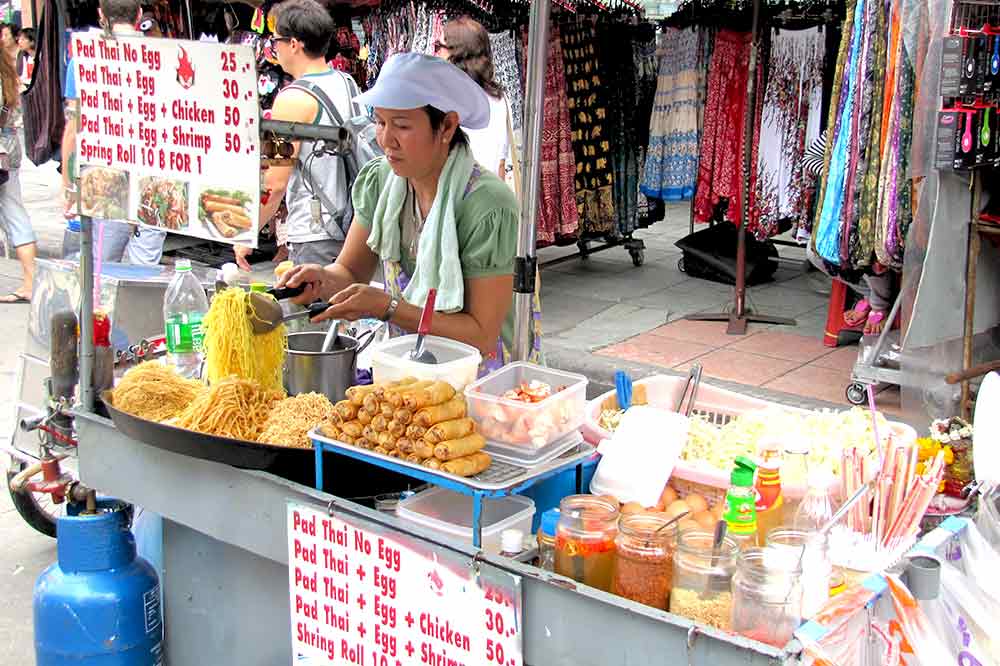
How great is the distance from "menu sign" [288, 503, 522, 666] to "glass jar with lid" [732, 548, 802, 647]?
451 mm

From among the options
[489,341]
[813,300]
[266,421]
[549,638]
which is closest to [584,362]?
[813,300]

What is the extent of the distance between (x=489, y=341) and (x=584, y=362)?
3.81 m

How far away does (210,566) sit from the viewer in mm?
3074

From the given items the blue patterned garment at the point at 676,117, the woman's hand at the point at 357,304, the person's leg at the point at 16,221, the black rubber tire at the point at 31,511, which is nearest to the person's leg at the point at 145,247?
the black rubber tire at the point at 31,511

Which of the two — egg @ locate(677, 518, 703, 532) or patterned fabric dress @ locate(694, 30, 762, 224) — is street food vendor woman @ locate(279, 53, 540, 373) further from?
patterned fabric dress @ locate(694, 30, 762, 224)

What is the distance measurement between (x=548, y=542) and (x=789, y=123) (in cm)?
541

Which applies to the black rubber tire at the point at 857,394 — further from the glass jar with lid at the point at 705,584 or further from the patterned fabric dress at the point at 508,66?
the glass jar with lid at the point at 705,584

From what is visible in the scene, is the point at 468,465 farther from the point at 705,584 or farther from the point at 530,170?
the point at 530,170

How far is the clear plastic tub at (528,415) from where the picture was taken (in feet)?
7.91

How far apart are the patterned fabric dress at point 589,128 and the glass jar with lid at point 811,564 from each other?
608cm

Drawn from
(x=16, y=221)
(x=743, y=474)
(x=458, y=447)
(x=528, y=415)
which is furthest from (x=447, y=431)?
(x=16, y=221)

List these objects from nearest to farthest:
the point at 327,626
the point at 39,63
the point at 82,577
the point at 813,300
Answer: the point at 327,626 < the point at 82,577 < the point at 39,63 < the point at 813,300

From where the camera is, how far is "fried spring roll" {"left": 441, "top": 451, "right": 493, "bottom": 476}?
2.27 m

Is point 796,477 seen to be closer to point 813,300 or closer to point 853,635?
point 853,635
